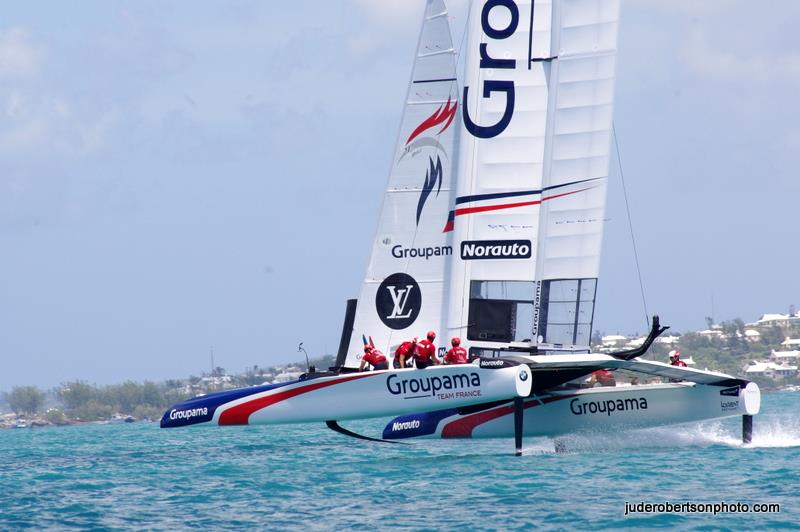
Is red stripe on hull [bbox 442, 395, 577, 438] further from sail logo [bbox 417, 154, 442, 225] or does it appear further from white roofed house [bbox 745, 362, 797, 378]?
white roofed house [bbox 745, 362, 797, 378]

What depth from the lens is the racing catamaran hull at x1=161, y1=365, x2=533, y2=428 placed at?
1680cm

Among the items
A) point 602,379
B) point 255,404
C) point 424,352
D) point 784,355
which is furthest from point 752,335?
point 255,404

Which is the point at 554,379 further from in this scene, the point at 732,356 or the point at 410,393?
the point at 732,356

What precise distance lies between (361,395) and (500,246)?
9.50ft

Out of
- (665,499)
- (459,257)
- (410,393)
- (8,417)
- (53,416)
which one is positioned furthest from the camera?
(8,417)

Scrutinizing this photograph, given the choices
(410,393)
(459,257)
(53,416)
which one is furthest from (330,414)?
(53,416)

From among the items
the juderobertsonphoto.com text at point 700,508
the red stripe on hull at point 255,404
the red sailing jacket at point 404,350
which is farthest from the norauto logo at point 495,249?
the juderobertsonphoto.com text at point 700,508

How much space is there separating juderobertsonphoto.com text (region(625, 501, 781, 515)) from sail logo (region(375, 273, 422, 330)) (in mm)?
6719

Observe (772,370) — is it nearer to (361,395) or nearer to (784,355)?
(784,355)

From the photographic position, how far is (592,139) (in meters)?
17.8

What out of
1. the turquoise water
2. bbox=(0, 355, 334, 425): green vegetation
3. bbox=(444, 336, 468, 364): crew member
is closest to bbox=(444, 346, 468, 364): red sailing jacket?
bbox=(444, 336, 468, 364): crew member

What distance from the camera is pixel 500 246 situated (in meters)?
18.2

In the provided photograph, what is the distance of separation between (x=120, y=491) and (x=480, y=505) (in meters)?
4.47

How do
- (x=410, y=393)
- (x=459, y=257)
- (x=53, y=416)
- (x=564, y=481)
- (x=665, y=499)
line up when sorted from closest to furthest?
(x=665, y=499) < (x=564, y=481) < (x=410, y=393) < (x=459, y=257) < (x=53, y=416)
